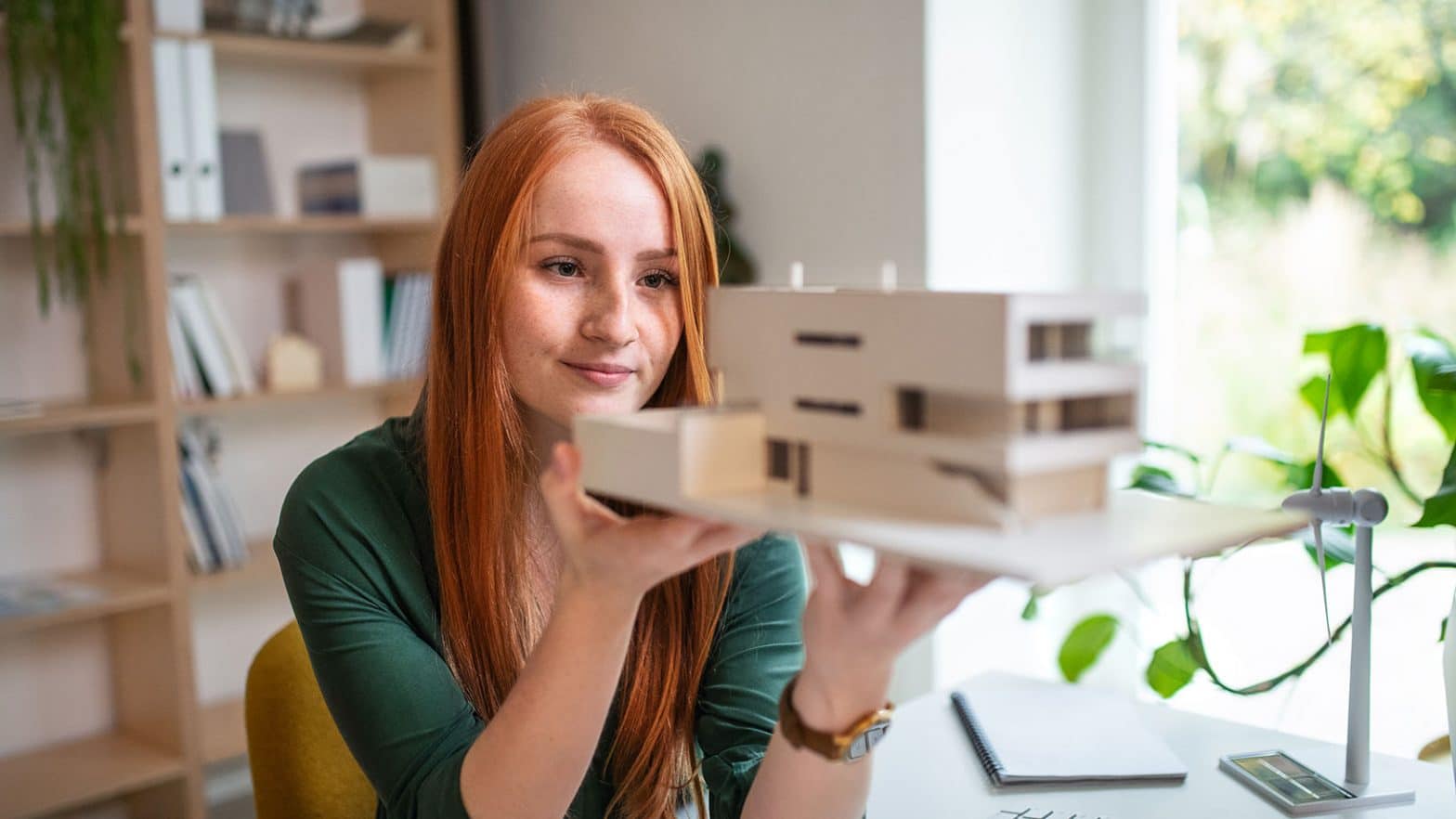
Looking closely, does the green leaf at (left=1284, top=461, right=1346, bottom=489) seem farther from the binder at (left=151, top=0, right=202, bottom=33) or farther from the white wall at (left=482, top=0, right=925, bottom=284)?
the binder at (left=151, top=0, right=202, bottom=33)

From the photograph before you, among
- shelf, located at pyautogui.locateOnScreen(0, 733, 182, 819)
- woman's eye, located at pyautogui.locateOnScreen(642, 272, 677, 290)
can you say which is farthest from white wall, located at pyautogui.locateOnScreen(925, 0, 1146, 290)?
shelf, located at pyautogui.locateOnScreen(0, 733, 182, 819)

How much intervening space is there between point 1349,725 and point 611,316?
908 mm

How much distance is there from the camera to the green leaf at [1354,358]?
1.60 metres

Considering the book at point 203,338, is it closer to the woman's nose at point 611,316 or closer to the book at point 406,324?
the book at point 406,324

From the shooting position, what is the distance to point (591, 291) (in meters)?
1.20

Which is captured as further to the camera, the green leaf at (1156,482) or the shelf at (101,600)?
the shelf at (101,600)

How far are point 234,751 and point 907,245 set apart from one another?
169 centimetres

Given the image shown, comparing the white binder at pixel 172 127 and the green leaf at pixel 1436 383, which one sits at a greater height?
the white binder at pixel 172 127

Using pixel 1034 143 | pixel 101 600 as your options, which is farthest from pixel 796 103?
pixel 101 600

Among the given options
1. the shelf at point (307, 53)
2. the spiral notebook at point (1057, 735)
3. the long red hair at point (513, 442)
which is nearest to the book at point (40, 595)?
the shelf at point (307, 53)

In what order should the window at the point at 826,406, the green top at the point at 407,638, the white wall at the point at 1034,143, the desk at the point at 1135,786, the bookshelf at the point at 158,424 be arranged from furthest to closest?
the bookshelf at the point at 158,424 < the white wall at the point at 1034,143 < the desk at the point at 1135,786 < the green top at the point at 407,638 < the window at the point at 826,406

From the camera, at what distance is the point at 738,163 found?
2598 mm

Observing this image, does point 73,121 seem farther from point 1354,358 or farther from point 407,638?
point 1354,358

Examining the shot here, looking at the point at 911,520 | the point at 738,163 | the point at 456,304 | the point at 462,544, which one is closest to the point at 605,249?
the point at 456,304
